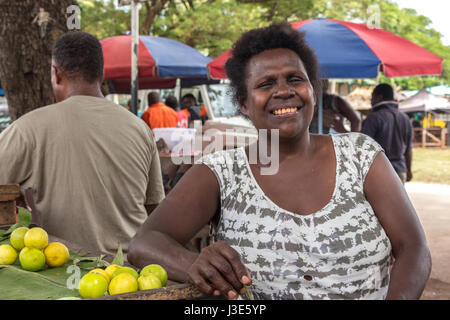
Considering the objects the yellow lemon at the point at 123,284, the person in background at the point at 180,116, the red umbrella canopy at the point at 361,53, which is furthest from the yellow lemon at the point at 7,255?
the person in background at the point at 180,116

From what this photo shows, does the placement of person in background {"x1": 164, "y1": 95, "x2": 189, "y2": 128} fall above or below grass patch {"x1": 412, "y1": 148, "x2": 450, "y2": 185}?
above

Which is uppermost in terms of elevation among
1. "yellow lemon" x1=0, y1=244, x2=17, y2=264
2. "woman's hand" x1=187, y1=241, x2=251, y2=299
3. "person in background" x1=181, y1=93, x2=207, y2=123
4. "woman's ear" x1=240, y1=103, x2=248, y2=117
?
"woman's ear" x1=240, y1=103, x2=248, y2=117

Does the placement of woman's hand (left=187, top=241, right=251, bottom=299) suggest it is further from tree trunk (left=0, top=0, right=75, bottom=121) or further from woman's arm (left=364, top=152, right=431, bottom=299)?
tree trunk (left=0, top=0, right=75, bottom=121)

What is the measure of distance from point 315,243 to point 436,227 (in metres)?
6.60

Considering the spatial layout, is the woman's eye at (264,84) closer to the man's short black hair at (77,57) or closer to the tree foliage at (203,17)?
the man's short black hair at (77,57)

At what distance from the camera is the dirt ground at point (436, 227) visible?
4.93 meters

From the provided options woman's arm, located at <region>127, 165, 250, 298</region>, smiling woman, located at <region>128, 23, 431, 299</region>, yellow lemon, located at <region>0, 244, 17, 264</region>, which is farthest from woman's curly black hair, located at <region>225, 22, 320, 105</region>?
yellow lemon, located at <region>0, 244, 17, 264</region>

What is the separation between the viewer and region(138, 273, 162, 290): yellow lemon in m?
1.44

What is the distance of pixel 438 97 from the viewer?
24.4m

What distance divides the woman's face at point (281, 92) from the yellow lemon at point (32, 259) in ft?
3.26

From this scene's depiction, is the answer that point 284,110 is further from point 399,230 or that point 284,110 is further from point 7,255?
point 7,255

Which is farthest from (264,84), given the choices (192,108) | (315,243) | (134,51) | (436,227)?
(192,108)

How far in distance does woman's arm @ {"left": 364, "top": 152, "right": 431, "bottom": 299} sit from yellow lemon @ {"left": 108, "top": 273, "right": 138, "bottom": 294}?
89 centimetres
